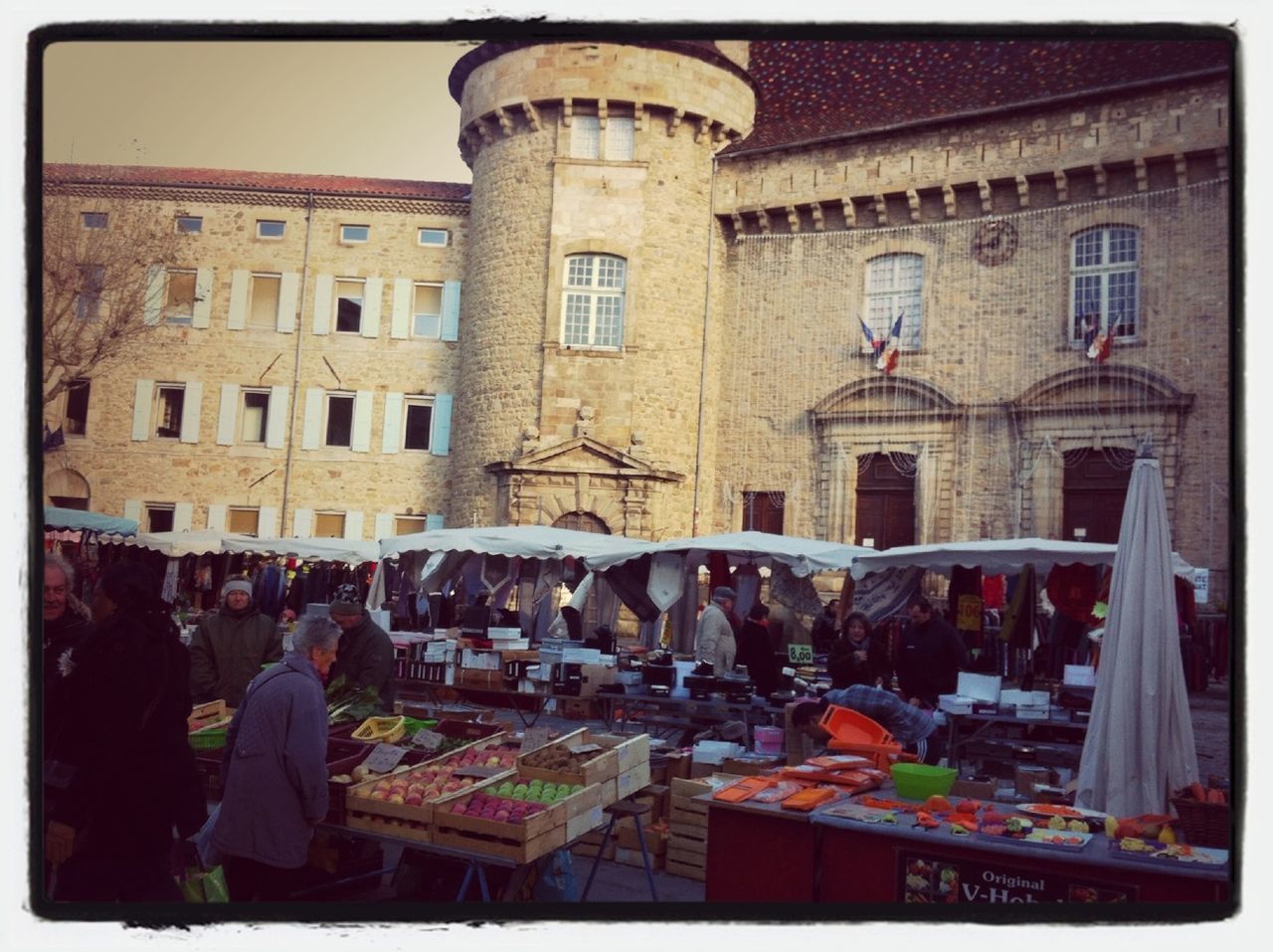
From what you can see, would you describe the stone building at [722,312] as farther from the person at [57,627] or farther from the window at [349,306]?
the person at [57,627]

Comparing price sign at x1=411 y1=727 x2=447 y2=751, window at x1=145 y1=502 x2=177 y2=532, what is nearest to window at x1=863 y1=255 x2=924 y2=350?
window at x1=145 y1=502 x2=177 y2=532

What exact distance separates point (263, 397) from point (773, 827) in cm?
2157

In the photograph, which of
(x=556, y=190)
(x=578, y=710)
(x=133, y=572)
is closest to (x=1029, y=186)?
(x=556, y=190)

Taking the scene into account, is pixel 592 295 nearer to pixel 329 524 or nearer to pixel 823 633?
pixel 329 524

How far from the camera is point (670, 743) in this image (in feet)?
38.0

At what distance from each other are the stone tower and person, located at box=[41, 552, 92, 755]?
16058mm

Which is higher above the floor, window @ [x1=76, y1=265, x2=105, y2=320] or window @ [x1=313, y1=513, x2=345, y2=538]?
window @ [x1=76, y1=265, x2=105, y2=320]

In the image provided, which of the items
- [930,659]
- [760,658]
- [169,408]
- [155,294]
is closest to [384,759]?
[760,658]

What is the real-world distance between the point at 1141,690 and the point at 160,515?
2201 centimetres

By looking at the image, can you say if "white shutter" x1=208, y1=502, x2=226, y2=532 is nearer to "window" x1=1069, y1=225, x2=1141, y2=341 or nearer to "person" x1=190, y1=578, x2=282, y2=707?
"window" x1=1069, y1=225, x2=1141, y2=341

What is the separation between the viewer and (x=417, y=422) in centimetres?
2425

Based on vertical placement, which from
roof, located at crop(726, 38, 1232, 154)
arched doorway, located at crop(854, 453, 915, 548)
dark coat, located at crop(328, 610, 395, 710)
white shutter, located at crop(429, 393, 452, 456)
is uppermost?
roof, located at crop(726, 38, 1232, 154)

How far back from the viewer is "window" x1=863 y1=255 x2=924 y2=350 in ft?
68.2

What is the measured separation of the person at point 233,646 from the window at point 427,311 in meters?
17.6
